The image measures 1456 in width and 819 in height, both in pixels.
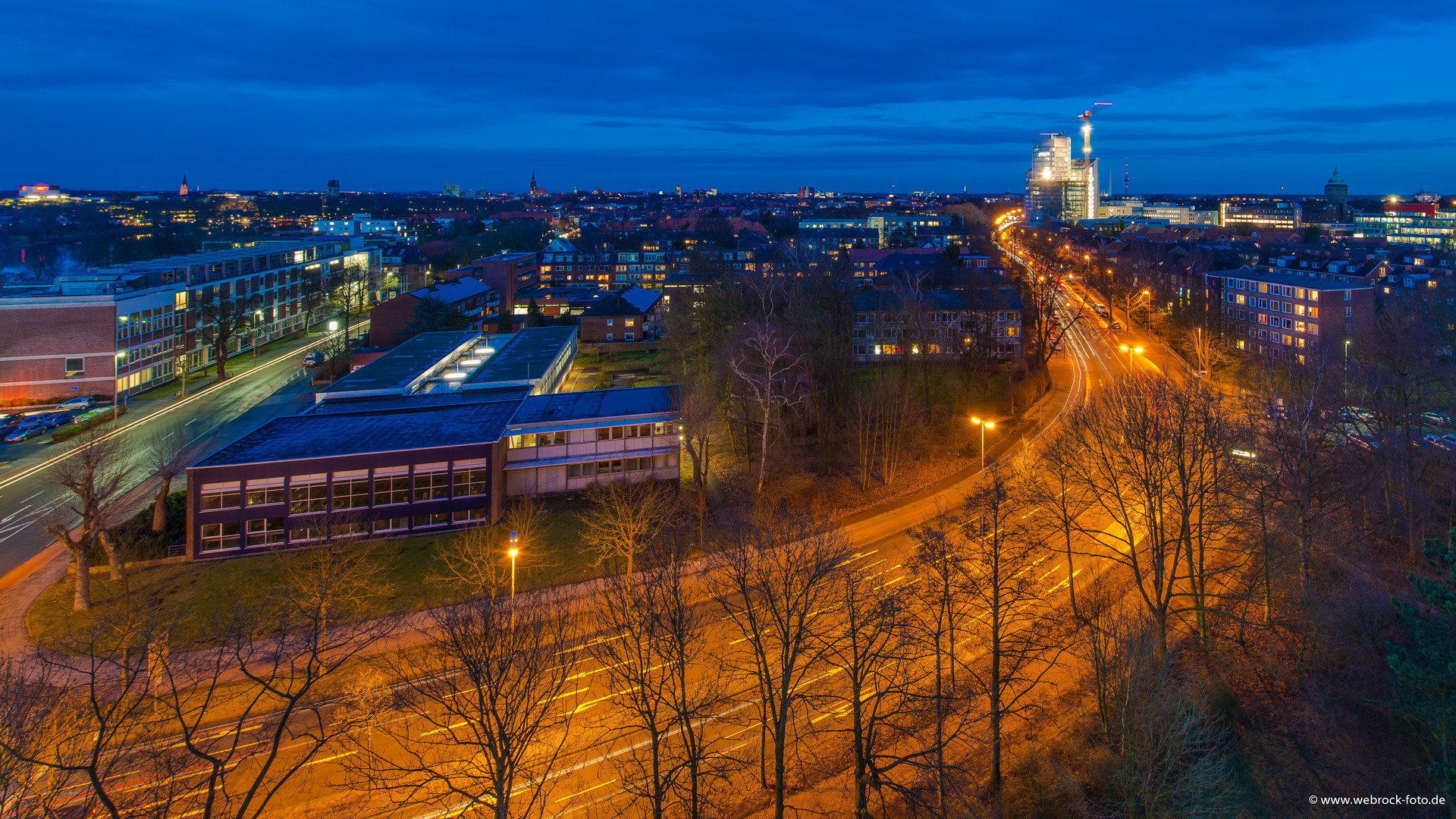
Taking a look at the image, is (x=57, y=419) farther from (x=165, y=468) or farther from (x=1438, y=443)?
(x=1438, y=443)

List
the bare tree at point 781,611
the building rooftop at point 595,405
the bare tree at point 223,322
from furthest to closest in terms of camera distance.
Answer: the bare tree at point 223,322 → the building rooftop at point 595,405 → the bare tree at point 781,611

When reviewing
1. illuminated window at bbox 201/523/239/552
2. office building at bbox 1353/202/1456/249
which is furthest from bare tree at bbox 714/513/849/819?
office building at bbox 1353/202/1456/249

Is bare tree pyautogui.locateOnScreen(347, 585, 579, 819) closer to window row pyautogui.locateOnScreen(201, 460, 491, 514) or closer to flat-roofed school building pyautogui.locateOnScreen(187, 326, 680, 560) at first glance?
flat-roofed school building pyautogui.locateOnScreen(187, 326, 680, 560)

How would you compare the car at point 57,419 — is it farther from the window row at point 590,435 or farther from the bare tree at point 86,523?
the window row at point 590,435

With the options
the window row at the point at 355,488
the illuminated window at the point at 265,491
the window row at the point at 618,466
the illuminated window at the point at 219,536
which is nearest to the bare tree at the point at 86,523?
the illuminated window at the point at 219,536

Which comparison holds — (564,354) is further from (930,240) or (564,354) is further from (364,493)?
(930,240)

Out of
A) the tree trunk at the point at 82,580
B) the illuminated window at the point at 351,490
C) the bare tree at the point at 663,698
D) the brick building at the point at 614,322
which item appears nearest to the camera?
the bare tree at the point at 663,698
